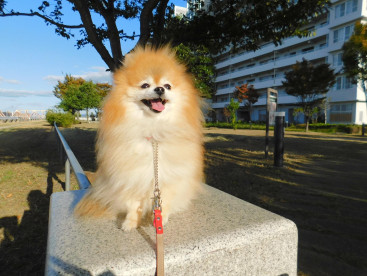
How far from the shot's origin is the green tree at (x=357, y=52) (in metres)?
18.0

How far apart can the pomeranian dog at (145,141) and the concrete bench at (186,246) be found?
12 cm

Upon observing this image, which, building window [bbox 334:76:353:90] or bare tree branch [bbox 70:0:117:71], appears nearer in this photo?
bare tree branch [bbox 70:0:117:71]

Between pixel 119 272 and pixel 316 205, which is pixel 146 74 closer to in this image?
pixel 119 272

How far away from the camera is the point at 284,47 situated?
34.6 meters

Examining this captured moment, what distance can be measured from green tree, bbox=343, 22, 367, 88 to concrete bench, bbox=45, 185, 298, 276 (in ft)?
73.0

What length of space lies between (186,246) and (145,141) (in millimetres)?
608

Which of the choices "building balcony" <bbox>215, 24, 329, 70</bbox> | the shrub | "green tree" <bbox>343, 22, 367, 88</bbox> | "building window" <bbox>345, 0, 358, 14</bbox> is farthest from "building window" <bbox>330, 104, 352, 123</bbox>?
the shrub

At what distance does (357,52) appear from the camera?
739 inches

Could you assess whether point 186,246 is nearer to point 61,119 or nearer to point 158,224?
point 158,224

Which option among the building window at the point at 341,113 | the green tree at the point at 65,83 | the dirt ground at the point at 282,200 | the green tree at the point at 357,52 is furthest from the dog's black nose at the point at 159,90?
the green tree at the point at 65,83

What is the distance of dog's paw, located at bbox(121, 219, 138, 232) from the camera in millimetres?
1274

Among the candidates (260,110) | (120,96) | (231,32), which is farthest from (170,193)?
(260,110)

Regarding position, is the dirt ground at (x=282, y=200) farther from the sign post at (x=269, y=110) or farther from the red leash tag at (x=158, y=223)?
the red leash tag at (x=158, y=223)

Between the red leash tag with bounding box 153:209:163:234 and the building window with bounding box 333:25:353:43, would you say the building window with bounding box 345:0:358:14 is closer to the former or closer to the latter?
the building window with bounding box 333:25:353:43
